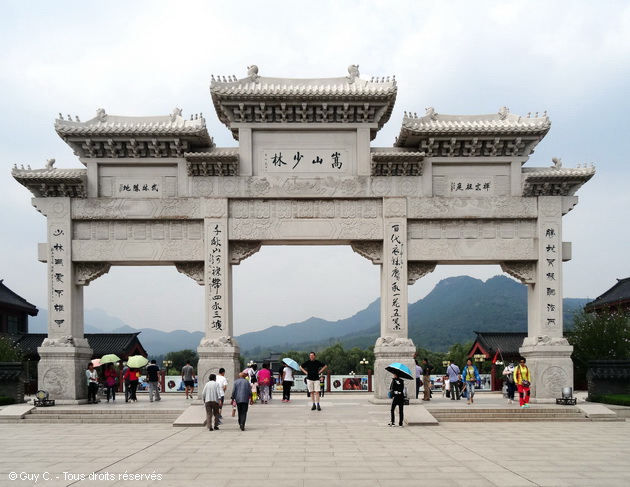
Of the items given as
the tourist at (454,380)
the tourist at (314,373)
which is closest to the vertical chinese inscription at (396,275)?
the tourist at (314,373)

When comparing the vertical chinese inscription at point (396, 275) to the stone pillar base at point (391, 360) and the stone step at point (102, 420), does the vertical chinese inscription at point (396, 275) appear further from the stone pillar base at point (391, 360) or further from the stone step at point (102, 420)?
the stone step at point (102, 420)

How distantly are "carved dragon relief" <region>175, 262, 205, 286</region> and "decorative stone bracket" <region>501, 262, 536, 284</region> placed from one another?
8076mm

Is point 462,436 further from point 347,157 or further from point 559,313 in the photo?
point 347,157

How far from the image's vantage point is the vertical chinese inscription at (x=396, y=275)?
18.1 meters

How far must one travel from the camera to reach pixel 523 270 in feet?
61.0

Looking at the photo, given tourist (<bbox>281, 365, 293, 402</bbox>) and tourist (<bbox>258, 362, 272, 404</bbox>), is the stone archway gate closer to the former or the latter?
tourist (<bbox>258, 362, 272, 404</bbox>)

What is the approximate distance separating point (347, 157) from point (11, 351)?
47.6 ft

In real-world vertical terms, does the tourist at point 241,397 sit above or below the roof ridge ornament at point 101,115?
below

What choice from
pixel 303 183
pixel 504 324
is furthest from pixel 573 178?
pixel 504 324

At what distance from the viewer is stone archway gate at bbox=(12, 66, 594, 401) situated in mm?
18188

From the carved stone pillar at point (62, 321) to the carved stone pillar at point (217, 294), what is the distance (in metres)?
3.24

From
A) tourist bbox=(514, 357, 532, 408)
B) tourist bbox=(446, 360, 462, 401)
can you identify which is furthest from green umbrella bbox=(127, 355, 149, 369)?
tourist bbox=(514, 357, 532, 408)

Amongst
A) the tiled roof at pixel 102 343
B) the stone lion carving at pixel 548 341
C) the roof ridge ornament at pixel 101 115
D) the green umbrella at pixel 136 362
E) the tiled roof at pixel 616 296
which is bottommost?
the tiled roof at pixel 102 343

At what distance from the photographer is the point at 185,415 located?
15.0 meters
